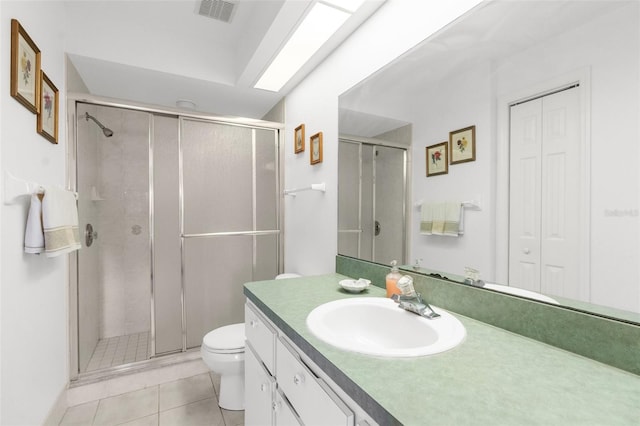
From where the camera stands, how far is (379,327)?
1.12 m

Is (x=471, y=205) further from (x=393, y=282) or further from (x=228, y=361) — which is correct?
(x=228, y=361)

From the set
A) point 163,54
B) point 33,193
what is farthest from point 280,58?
point 33,193

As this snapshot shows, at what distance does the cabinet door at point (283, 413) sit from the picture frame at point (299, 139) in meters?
1.66

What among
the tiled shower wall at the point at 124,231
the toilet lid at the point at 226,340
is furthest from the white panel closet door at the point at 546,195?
the tiled shower wall at the point at 124,231

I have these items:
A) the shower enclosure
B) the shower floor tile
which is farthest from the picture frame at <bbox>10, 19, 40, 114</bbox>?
the shower floor tile

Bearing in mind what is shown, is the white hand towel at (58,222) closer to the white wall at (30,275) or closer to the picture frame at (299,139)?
the white wall at (30,275)

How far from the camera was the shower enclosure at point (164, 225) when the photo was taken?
221cm

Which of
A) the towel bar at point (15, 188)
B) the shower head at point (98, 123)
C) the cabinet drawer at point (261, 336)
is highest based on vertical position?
the shower head at point (98, 123)

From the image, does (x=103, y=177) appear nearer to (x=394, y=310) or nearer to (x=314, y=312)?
(x=314, y=312)

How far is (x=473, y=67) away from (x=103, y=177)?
2954 mm

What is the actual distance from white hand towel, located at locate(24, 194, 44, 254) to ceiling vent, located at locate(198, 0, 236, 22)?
1574 millimetres

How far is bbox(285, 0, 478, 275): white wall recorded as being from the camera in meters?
1.25

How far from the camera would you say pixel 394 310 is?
1.08 meters

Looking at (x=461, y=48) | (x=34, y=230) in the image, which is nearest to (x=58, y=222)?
(x=34, y=230)
